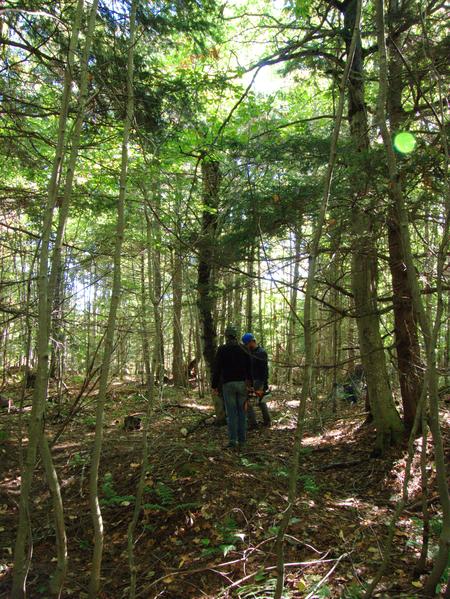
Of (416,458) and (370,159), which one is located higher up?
(370,159)

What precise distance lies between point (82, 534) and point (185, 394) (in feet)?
34.6

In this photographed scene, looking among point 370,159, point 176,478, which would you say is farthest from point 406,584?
point 370,159

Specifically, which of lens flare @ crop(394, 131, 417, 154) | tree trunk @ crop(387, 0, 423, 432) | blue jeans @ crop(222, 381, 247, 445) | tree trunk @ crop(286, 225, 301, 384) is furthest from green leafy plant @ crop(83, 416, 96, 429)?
lens flare @ crop(394, 131, 417, 154)

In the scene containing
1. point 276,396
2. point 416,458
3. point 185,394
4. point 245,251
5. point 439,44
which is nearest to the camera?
point 439,44

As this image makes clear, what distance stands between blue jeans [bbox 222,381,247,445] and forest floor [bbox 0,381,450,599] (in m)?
0.31

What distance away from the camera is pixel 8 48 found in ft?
19.2

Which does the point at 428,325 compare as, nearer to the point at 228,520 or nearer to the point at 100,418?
the point at 100,418

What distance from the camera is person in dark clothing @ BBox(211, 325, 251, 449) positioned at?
6820 millimetres

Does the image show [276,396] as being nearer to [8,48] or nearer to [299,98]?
[299,98]

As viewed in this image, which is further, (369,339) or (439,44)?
(369,339)

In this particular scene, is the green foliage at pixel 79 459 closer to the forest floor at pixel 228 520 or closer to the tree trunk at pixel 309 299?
the forest floor at pixel 228 520

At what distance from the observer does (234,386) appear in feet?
22.4

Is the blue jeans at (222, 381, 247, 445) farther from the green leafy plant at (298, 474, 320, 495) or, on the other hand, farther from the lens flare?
the lens flare

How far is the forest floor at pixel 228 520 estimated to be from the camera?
3.66 m
